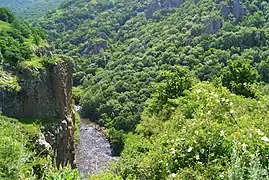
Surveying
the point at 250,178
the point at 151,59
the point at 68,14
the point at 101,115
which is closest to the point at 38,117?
the point at 250,178

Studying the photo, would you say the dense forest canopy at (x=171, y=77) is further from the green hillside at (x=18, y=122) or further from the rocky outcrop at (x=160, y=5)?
the green hillside at (x=18, y=122)

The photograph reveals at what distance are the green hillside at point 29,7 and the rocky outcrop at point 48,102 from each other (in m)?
127

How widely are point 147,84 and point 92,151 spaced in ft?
95.0

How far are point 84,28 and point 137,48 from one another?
120 ft

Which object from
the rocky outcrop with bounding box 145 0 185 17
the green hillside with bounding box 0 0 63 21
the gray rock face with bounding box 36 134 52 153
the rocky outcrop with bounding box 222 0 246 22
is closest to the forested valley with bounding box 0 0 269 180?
the gray rock face with bounding box 36 134 52 153

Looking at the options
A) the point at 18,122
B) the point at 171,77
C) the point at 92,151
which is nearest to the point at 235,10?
the point at 92,151

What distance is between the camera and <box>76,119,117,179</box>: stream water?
52.9 meters

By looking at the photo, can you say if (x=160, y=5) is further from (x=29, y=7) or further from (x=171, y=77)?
(x=171, y=77)

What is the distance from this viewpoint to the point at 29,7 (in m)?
188

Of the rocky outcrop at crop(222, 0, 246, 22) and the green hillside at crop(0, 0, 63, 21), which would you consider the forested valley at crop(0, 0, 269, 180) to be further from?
the green hillside at crop(0, 0, 63, 21)

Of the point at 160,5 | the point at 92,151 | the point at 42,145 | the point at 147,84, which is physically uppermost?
the point at 160,5

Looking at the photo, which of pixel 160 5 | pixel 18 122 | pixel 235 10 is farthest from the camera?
pixel 160 5

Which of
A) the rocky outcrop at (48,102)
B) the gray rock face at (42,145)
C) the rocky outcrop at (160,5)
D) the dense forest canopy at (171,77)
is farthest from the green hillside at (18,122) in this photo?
the rocky outcrop at (160,5)

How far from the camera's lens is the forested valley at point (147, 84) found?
12.6 metres
